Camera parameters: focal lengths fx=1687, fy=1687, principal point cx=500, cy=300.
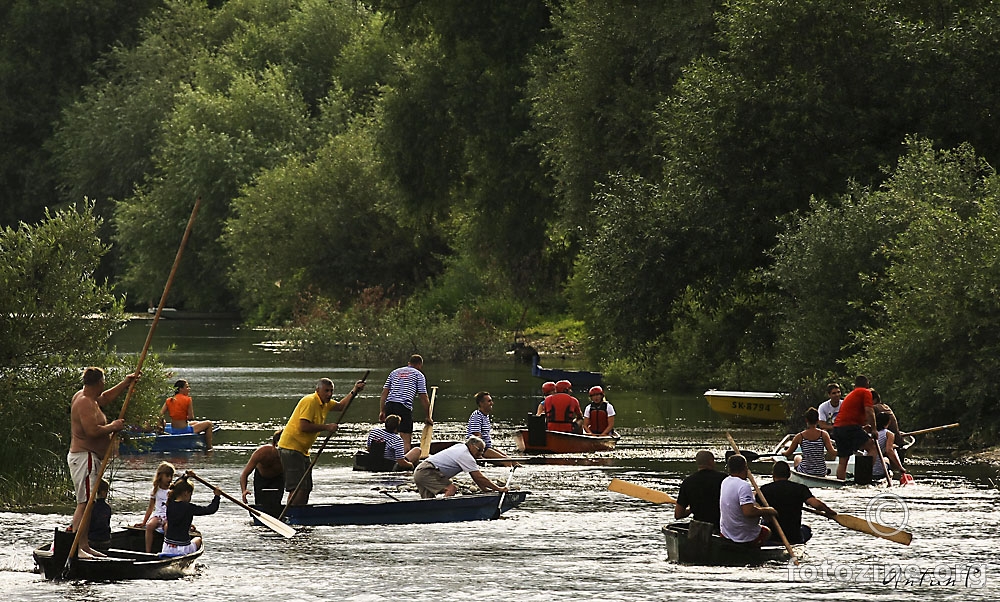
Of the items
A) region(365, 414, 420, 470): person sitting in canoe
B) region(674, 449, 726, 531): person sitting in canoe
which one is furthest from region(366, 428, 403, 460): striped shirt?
region(674, 449, 726, 531): person sitting in canoe

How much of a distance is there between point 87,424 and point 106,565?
1439mm

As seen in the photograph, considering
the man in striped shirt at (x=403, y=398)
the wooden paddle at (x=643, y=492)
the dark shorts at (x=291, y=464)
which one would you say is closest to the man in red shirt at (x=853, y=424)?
the wooden paddle at (x=643, y=492)

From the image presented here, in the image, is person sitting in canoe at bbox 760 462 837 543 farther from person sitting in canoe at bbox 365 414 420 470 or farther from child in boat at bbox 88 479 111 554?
person sitting in canoe at bbox 365 414 420 470

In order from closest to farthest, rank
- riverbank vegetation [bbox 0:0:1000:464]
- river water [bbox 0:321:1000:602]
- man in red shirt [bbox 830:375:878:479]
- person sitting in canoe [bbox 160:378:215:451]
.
A: river water [bbox 0:321:1000:602] → man in red shirt [bbox 830:375:878:479] → person sitting in canoe [bbox 160:378:215:451] → riverbank vegetation [bbox 0:0:1000:464]

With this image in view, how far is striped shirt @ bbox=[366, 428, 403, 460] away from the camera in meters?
26.6

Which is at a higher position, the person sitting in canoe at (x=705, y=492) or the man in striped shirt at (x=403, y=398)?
the man in striped shirt at (x=403, y=398)

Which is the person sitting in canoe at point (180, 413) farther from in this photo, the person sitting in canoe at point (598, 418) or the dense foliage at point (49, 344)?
the person sitting in canoe at point (598, 418)

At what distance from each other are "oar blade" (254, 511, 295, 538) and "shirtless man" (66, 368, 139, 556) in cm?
280

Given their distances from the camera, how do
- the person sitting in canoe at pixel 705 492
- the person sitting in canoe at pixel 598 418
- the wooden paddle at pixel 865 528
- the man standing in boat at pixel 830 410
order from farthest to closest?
the person sitting in canoe at pixel 598 418 → the man standing in boat at pixel 830 410 → the wooden paddle at pixel 865 528 → the person sitting in canoe at pixel 705 492

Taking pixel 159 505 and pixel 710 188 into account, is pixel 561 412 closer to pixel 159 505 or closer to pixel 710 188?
pixel 710 188

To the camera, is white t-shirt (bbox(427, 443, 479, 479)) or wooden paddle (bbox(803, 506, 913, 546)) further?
white t-shirt (bbox(427, 443, 479, 479))

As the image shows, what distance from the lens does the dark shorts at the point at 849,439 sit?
25.6 metres

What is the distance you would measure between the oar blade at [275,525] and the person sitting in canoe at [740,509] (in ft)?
16.5

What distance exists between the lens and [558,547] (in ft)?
63.5
